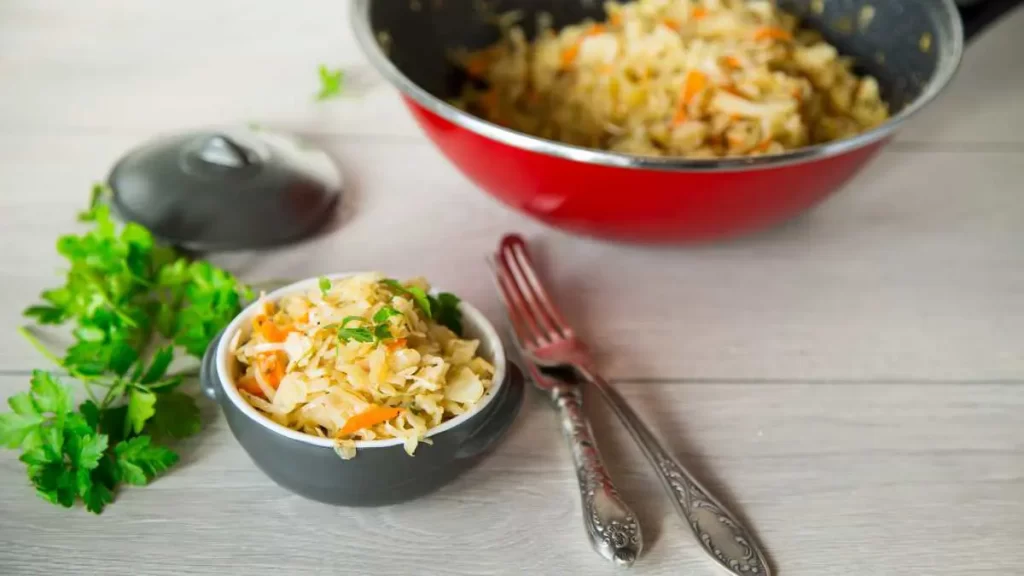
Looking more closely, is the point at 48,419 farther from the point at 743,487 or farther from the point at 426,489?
the point at 743,487

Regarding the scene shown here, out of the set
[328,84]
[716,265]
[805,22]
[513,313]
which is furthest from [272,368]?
[805,22]

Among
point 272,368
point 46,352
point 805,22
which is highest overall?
point 805,22

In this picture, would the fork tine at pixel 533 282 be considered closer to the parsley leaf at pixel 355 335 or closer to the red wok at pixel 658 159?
the red wok at pixel 658 159

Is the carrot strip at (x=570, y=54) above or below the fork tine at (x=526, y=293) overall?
above

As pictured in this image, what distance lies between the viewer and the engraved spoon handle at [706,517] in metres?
A: 0.63

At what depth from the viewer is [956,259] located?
96cm

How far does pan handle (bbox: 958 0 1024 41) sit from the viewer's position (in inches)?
36.9

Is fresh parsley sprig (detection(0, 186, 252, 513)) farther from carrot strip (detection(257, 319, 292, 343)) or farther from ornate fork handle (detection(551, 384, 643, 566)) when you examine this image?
ornate fork handle (detection(551, 384, 643, 566))

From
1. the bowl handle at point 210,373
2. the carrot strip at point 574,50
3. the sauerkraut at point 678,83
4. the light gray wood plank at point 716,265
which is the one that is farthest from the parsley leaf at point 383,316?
the carrot strip at point 574,50

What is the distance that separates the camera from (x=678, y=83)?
0.93 metres

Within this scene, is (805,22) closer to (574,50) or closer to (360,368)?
(574,50)

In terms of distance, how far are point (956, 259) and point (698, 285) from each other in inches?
11.8

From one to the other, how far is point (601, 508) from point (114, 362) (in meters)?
0.42

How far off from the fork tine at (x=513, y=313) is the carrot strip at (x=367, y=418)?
212 mm
